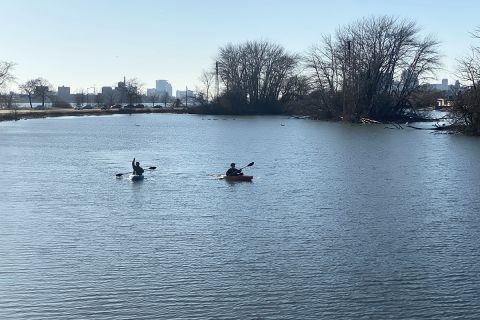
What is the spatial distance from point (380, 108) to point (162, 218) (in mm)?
57625

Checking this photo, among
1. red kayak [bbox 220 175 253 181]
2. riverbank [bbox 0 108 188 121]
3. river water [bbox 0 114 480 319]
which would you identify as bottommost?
river water [bbox 0 114 480 319]

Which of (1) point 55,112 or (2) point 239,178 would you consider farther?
(1) point 55,112

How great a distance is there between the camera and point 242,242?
16.9 meters

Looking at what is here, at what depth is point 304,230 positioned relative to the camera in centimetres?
1825

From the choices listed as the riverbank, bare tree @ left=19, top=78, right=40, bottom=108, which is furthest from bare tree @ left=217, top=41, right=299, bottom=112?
bare tree @ left=19, top=78, right=40, bottom=108

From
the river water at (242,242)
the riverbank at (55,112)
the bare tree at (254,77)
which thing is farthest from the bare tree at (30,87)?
the river water at (242,242)

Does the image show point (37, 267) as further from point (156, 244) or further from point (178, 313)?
point (178, 313)

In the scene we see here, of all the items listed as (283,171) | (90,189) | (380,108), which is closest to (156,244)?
(90,189)

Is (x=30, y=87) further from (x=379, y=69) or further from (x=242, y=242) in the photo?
(x=242, y=242)

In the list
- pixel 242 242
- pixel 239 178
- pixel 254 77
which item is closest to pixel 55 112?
pixel 254 77

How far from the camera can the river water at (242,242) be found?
41.0 ft

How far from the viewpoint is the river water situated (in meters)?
12.5

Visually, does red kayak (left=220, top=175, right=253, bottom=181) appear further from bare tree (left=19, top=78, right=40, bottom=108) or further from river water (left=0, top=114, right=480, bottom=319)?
bare tree (left=19, top=78, right=40, bottom=108)

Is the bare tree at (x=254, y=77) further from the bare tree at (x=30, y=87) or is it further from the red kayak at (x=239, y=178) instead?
the red kayak at (x=239, y=178)
